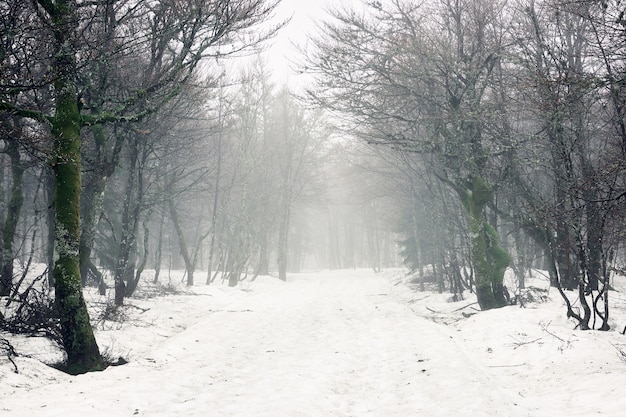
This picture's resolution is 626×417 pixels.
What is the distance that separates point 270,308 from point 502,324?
7223mm

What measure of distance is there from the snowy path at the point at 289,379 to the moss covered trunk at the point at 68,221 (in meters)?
0.52

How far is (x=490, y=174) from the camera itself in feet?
45.5

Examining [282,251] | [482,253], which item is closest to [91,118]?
[482,253]

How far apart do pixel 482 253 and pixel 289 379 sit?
8096 millimetres

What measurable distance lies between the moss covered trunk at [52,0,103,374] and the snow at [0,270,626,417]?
16.6 inches

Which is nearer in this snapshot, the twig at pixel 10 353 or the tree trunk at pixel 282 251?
the twig at pixel 10 353

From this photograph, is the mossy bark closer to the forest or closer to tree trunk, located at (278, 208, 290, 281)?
the forest

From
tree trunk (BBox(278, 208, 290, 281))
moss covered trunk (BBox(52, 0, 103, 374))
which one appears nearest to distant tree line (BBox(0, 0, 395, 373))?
moss covered trunk (BBox(52, 0, 103, 374))

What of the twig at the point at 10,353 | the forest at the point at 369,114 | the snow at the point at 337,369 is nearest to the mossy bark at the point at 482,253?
the forest at the point at 369,114

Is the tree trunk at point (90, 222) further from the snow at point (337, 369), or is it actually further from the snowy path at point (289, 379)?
the snowy path at point (289, 379)

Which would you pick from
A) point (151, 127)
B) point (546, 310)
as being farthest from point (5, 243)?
point (546, 310)

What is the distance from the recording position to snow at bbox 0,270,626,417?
524cm

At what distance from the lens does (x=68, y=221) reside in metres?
7.00

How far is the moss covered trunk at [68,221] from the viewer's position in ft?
22.1
